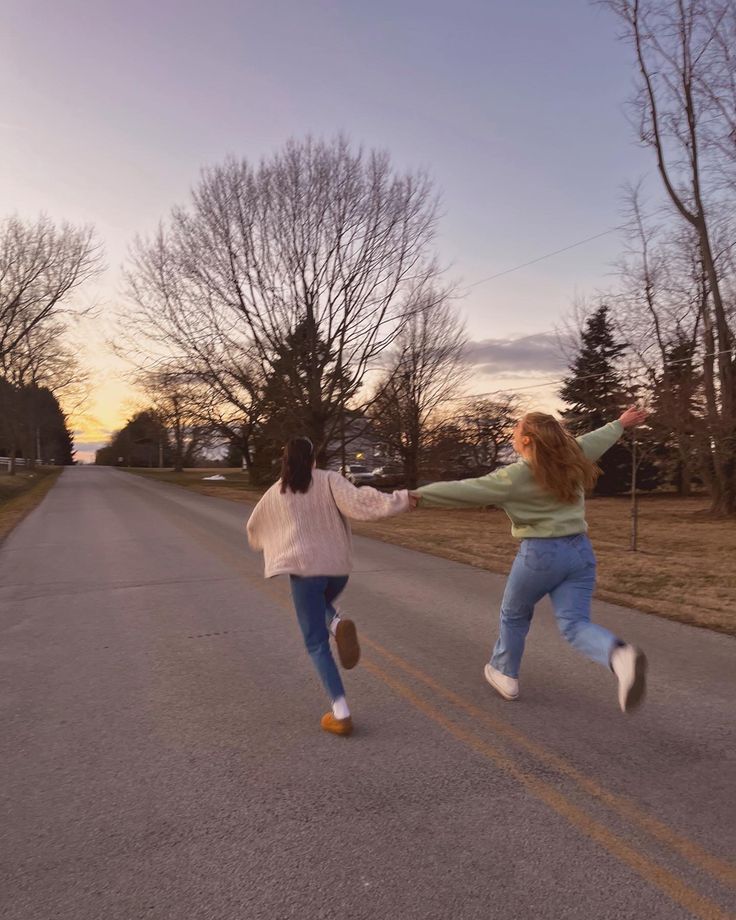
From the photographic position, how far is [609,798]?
11.3 ft

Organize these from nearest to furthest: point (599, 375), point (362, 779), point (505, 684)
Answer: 1. point (362, 779)
2. point (505, 684)
3. point (599, 375)

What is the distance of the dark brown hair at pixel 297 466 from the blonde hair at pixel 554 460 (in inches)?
51.9

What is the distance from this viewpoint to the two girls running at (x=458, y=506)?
4.26 meters

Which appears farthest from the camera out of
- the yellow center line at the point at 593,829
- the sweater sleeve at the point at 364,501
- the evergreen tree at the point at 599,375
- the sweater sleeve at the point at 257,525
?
the evergreen tree at the point at 599,375

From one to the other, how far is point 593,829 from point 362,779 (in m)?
1.16

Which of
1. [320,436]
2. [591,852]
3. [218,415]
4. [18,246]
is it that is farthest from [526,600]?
[18,246]

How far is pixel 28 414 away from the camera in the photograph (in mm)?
57094

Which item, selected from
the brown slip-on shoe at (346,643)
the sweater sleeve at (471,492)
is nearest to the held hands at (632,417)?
the sweater sleeve at (471,492)

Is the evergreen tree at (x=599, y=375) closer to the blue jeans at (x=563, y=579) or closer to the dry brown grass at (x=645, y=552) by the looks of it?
the dry brown grass at (x=645, y=552)

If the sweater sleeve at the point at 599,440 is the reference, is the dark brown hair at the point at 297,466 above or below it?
below

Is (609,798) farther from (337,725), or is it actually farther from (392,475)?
(392,475)

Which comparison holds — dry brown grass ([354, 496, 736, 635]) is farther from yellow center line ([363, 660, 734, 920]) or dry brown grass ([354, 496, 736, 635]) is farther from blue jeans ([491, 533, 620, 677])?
yellow center line ([363, 660, 734, 920])

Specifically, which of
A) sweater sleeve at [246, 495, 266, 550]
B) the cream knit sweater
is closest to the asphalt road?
the cream knit sweater

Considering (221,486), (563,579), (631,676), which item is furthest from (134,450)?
(631,676)
